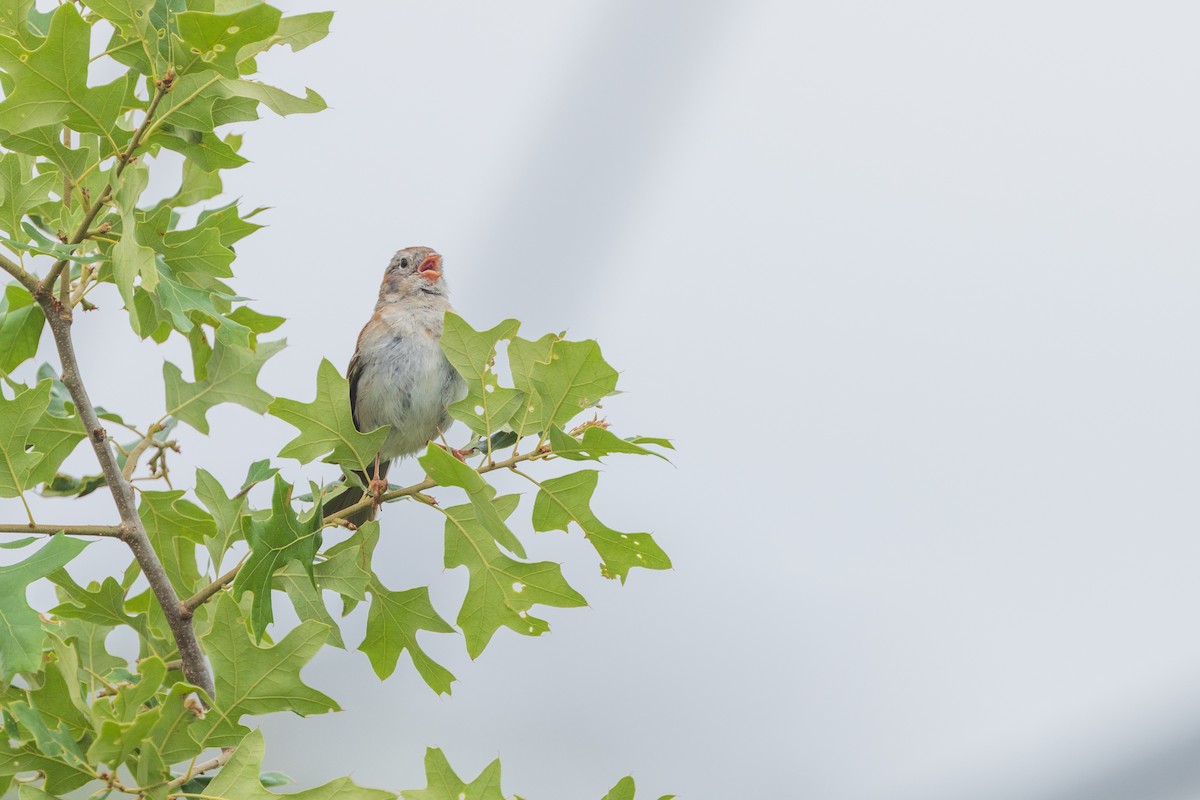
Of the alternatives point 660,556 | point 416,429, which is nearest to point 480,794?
point 660,556

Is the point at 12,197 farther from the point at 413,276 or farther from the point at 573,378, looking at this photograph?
the point at 413,276

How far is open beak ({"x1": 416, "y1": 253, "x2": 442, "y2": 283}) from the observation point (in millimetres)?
2605

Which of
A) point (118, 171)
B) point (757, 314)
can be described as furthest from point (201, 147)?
point (757, 314)

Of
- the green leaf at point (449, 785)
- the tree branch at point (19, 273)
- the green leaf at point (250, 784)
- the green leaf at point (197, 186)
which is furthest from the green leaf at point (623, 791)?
the green leaf at point (197, 186)

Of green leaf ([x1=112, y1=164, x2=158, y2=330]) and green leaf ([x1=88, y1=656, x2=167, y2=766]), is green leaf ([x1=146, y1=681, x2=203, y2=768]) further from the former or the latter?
green leaf ([x1=112, y1=164, x2=158, y2=330])

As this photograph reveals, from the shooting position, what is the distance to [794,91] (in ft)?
14.8

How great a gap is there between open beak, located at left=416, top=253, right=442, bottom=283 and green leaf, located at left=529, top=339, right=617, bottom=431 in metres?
1.46

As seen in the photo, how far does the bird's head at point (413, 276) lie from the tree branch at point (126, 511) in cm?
134

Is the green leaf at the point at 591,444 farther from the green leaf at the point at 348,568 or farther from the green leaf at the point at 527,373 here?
the green leaf at the point at 348,568

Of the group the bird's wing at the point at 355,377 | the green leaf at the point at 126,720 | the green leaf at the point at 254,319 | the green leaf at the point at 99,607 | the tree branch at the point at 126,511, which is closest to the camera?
the green leaf at the point at 126,720

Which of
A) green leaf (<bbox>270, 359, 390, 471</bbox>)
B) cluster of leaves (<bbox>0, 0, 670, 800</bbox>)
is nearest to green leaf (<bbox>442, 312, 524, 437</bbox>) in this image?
cluster of leaves (<bbox>0, 0, 670, 800</bbox>)

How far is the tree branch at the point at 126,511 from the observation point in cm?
121

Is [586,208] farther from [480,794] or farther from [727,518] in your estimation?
[480,794]

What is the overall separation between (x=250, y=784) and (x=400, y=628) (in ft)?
1.15
